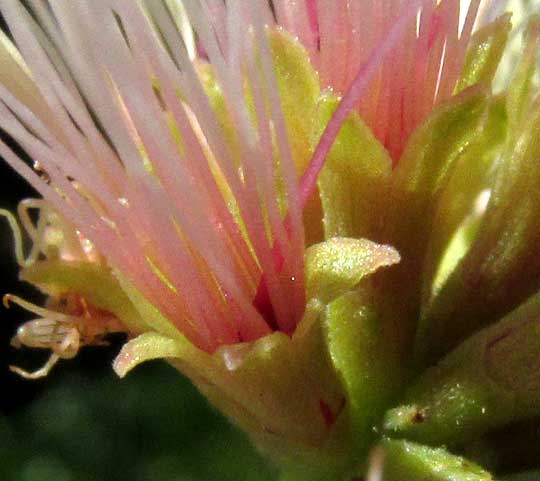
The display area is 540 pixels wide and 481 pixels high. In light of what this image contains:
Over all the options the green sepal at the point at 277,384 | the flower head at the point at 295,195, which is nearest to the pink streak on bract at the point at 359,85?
the flower head at the point at 295,195

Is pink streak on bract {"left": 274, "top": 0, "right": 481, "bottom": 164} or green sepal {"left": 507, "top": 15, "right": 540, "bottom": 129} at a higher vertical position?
pink streak on bract {"left": 274, "top": 0, "right": 481, "bottom": 164}

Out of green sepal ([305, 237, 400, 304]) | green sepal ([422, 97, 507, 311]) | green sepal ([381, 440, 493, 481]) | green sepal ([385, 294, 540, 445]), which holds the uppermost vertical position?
green sepal ([305, 237, 400, 304])

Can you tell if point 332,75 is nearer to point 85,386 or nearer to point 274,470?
point 274,470

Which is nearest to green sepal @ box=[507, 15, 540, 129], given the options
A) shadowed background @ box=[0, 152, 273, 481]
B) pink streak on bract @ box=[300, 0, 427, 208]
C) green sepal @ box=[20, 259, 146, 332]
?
pink streak on bract @ box=[300, 0, 427, 208]

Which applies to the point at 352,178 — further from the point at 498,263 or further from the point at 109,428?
the point at 109,428

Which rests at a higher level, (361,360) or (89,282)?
(89,282)

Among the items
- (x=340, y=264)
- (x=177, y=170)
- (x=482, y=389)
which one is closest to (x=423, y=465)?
(x=482, y=389)

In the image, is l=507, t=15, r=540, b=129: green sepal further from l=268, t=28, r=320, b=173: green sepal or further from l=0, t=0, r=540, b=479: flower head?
l=268, t=28, r=320, b=173: green sepal

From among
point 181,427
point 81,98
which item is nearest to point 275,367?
point 81,98
